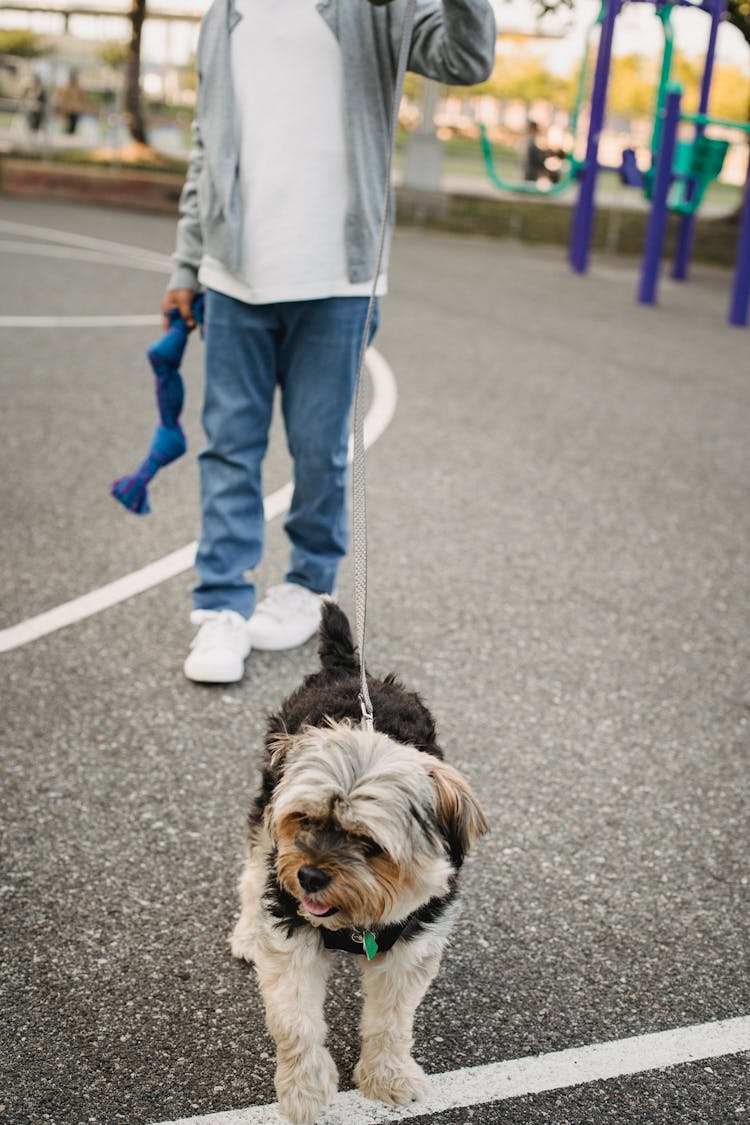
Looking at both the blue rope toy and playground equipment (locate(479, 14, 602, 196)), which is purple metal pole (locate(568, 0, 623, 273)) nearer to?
playground equipment (locate(479, 14, 602, 196))

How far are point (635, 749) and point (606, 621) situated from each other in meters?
1.11

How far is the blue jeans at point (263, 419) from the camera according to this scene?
4.16m

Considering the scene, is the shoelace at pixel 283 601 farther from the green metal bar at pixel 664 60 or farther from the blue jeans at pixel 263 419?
the green metal bar at pixel 664 60

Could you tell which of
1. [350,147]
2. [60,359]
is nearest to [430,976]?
[350,147]

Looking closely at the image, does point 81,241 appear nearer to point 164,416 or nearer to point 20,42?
point 164,416

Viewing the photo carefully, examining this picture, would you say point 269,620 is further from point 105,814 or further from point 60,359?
point 60,359

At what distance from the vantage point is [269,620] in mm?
4527

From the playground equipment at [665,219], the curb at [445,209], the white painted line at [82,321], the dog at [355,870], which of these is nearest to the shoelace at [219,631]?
the dog at [355,870]

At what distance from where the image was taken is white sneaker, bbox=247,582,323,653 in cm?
452

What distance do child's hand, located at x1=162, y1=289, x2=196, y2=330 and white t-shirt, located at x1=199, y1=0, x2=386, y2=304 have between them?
34cm

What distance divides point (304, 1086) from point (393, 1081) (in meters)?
0.20

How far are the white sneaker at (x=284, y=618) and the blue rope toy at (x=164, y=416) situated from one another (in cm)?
63

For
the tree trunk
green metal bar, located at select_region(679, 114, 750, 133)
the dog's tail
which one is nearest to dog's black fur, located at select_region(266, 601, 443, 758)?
the dog's tail

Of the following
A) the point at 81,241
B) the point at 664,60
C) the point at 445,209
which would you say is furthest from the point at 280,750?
the point at 445,209
